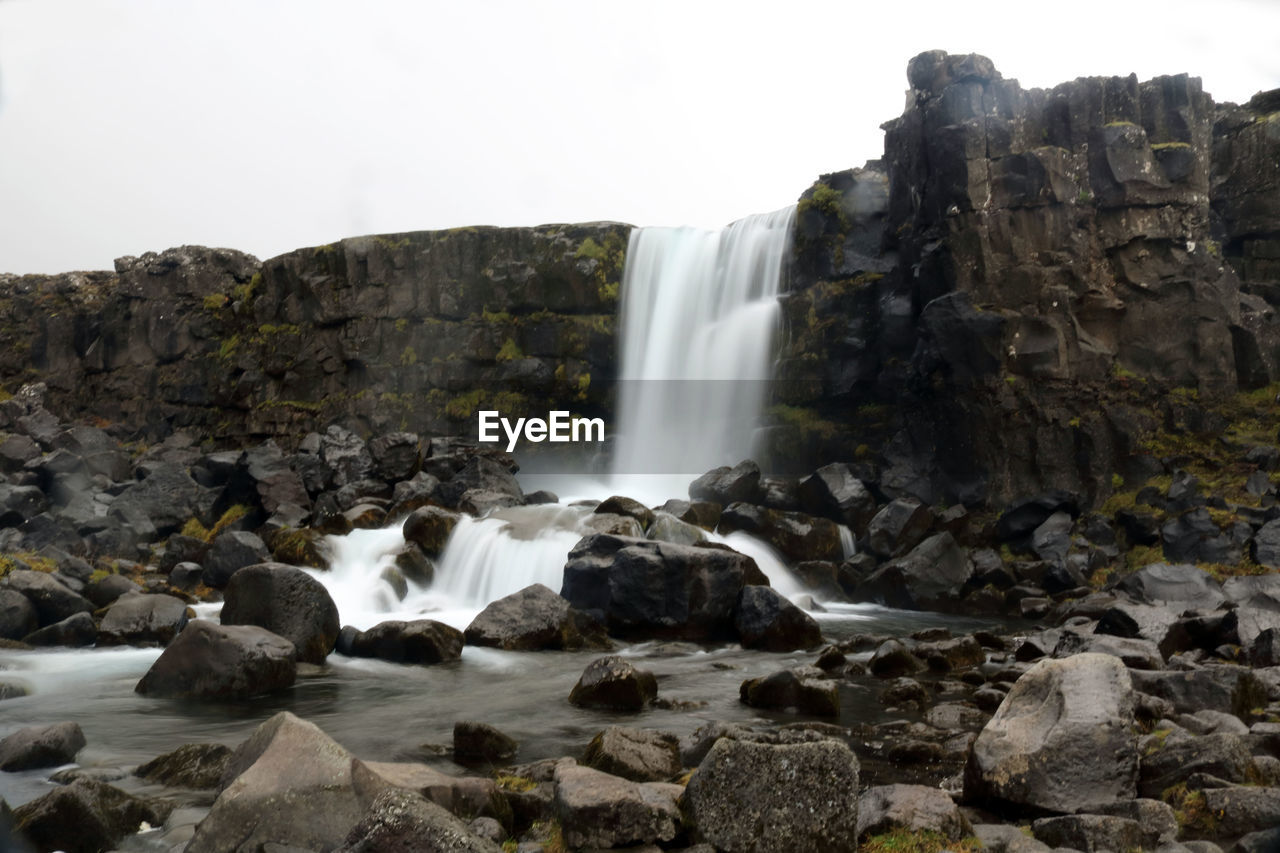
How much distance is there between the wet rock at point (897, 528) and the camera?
22656 mm

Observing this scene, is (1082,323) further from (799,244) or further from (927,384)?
(799,244)

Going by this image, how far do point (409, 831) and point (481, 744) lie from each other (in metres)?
4.47

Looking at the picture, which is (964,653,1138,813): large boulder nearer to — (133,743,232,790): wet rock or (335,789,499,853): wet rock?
(335,789,499,853): wet rock

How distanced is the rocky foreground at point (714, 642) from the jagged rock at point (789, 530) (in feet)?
0.24

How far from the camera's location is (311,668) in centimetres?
1390

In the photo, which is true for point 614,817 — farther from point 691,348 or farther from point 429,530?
point 691,348

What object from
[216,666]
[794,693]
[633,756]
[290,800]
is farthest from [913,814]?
[216,666]

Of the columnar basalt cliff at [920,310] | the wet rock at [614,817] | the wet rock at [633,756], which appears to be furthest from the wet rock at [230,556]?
the columnar basalt cliff at [920,310]

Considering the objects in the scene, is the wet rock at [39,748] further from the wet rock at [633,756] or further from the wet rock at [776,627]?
the wet rock at [776,627]

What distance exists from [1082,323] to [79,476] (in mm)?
26390

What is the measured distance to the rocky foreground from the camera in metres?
6.43

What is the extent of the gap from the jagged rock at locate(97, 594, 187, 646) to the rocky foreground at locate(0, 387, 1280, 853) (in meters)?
0.06

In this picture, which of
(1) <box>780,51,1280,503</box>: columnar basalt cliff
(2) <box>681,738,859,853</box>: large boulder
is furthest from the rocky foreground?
(1) <box>780,51,1280,503</box>: columnar basalt cliff

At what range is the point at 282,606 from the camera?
14227 mm
